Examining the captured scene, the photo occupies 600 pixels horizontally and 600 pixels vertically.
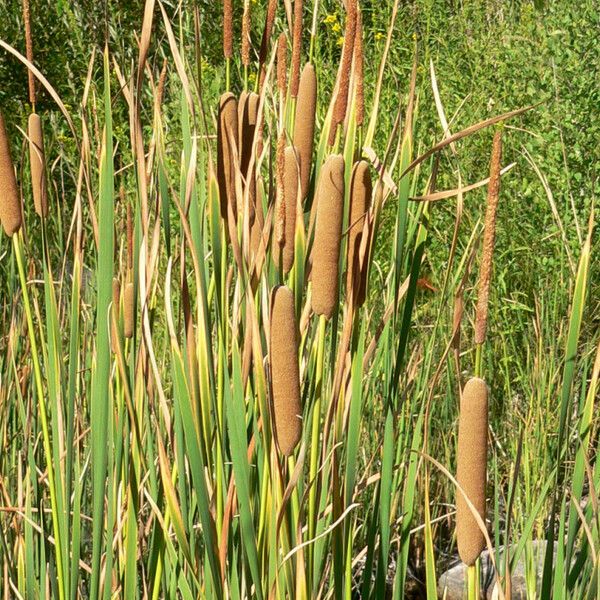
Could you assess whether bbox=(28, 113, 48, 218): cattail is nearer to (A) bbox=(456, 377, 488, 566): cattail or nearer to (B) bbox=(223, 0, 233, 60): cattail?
(B) bbox=(223, 0, 233, 60): cattail

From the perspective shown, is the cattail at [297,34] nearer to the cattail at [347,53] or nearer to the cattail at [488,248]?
the cattail at [347,53]

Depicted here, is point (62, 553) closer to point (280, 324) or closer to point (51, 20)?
point (280, 324)

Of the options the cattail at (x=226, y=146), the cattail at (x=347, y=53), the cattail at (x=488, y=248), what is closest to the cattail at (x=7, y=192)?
the cattail at (x=226, y=146)

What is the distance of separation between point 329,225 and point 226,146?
0.25 m

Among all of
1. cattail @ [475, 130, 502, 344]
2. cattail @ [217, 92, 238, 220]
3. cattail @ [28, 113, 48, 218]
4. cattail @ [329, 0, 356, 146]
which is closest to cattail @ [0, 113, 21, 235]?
cattail @ [28, 113, 48, 218]

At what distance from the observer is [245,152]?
1.01 meters

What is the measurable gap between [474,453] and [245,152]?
0.42 m

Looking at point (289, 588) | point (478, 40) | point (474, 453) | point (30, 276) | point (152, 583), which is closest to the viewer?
point (474, 453)

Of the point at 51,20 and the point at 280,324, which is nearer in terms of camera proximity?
the point at 280,324

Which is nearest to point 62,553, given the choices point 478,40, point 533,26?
point 478,40

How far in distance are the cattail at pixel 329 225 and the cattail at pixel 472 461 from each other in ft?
0.47

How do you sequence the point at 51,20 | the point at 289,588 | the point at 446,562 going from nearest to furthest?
1. the point at 289,588
2. the point at 446,562
3. the point at 51,20

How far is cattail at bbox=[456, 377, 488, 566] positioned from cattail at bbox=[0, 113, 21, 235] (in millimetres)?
456

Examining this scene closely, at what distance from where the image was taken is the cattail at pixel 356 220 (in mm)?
879
